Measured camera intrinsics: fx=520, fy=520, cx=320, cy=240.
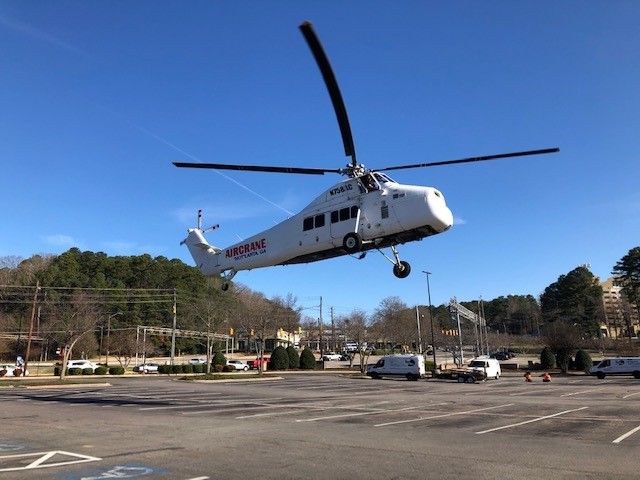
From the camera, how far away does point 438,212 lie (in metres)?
15.1

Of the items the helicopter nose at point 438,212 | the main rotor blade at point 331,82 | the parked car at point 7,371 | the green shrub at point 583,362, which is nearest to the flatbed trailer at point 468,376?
the green shrub at point 583,362

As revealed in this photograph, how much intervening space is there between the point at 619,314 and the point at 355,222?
133414 millimetres

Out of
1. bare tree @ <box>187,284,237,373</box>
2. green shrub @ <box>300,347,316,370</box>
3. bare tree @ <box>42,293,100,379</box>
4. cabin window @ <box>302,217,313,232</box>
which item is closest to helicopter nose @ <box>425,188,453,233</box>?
cabin window @ <box>302,217,313,232</box>

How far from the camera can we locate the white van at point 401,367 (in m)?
43.7

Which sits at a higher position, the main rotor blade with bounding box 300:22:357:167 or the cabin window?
the main rotor blade with bounding box 300:22:357:167

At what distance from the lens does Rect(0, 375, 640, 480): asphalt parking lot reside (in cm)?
815

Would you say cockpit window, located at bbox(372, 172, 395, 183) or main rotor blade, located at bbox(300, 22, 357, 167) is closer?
main rotor blade, located at bbox(300, 22, 357, 167)

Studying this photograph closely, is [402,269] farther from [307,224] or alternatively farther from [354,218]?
[307,224]

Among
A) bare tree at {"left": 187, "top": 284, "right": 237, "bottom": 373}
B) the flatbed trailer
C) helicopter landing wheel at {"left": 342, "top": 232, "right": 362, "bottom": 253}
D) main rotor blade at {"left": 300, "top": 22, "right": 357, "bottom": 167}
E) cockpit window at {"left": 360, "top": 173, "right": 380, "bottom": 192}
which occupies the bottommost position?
the flatbed trailer

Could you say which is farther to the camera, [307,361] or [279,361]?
[307,361]

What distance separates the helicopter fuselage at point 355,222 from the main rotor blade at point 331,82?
2148 millimetres

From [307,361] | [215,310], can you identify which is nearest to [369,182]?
[307,361]

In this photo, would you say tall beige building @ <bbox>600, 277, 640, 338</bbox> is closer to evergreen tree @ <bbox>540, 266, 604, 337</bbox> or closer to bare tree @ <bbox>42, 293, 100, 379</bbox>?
evergreen tree @ <bbox>540, 266, 604, 337</bbox>

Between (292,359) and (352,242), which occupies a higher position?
(352,242)
